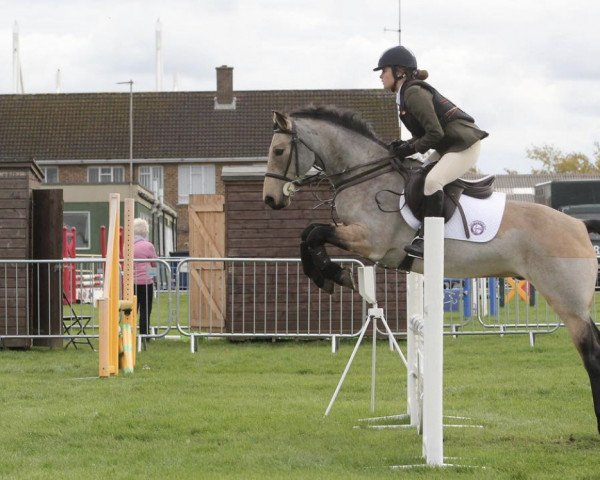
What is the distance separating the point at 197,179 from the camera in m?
61.2

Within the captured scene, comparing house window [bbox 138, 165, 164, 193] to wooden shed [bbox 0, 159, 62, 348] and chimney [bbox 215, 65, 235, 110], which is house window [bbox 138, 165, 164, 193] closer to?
chimney [bbox 215, 65, 235, 110]

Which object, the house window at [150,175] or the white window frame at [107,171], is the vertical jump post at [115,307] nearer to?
the white window frame at [107,171]

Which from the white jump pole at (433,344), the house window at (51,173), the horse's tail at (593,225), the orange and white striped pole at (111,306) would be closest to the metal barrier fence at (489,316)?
the orange and white striped pole at (111,306)

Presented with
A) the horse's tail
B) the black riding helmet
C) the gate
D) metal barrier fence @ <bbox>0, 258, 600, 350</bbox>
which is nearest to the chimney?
the gate

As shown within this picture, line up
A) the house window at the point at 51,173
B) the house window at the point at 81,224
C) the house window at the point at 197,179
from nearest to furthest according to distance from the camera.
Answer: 1. the house window at the point at 81,224
2. the house window at the point at 51,173
3. the house window at the point at 197,179

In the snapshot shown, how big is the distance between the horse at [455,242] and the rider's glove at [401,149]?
70 mm

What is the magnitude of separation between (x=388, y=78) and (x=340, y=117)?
2.03 feet

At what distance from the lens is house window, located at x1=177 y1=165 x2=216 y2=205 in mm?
60844

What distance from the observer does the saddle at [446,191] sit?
8891 mm

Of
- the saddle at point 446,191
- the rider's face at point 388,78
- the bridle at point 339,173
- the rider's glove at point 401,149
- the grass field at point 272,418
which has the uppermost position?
the rider's face at point 388,78

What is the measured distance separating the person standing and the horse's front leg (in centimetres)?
864

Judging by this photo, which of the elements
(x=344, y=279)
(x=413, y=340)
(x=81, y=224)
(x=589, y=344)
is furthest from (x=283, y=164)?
(x=81, y=224)

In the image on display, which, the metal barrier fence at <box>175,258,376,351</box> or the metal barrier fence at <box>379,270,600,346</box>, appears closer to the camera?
the metal barrier fence at <box>379,270,600,346</box>

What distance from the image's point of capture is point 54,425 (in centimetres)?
949
